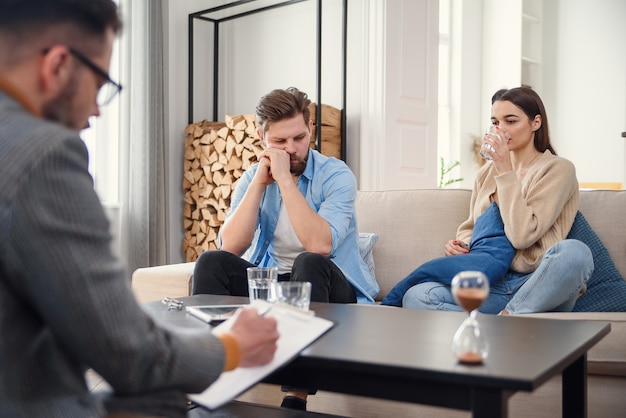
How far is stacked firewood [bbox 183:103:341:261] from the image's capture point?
445 centimetres

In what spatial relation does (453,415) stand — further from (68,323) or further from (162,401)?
(68,323)

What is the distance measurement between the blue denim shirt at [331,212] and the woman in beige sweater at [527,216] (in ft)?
0.61

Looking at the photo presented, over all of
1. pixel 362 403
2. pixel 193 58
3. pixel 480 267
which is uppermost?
pixel 193 58

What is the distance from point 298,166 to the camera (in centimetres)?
265

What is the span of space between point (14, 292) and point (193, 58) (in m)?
4.24

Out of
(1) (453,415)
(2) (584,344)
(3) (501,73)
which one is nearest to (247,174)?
(1) (453,415)

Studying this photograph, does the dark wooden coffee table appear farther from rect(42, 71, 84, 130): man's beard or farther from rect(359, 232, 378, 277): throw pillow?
rect(359, 232, 378, 277): throw pillow

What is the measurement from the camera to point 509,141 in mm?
2680

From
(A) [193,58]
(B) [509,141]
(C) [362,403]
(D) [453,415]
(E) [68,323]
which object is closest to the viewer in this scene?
(E) [68,323]

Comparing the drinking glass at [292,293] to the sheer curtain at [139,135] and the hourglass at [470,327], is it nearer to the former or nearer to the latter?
the hourglass at [470,327]

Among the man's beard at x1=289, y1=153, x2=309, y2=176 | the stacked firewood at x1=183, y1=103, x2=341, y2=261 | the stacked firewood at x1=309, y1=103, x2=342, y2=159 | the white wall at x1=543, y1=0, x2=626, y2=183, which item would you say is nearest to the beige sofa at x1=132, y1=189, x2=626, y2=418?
the man's beard at x1=289, y1=153, x2=309, y2=176

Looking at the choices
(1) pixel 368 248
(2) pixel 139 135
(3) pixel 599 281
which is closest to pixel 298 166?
(1) pixel 368 248

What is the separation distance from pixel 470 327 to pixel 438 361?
0.23 feet

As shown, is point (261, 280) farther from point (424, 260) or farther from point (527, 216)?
point (424, 260)
